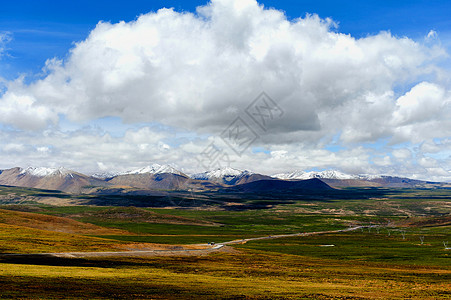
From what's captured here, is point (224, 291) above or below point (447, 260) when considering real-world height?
above

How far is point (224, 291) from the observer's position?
50344 mm

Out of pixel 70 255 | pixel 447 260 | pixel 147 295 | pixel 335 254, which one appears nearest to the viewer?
pixel 147 295

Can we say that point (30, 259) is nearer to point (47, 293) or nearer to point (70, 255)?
point (70, 255)

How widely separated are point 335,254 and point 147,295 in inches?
4113

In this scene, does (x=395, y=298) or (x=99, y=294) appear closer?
(x=99, y=294)

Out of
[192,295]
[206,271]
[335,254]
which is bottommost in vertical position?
[335,254]

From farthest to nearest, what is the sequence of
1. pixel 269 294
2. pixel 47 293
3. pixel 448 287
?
pixel 448 287, pixel 269 294, pixel 47 293

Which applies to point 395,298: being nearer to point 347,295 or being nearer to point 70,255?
point 347,295

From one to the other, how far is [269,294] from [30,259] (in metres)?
59.4

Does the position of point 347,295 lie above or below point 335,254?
above

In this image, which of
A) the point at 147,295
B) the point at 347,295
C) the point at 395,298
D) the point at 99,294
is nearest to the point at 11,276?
the point at 99,294

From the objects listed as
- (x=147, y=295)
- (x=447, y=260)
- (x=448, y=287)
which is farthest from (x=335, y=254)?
(x=147, y=295)

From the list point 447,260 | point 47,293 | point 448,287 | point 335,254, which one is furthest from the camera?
point 335,254

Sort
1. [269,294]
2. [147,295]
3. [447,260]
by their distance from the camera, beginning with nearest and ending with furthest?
1. [147,295]
2. [269,294]
3. [447,260]
